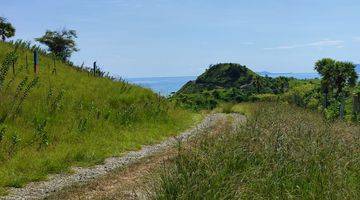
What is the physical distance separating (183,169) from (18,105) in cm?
1243

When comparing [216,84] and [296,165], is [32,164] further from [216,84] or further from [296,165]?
[216,84]

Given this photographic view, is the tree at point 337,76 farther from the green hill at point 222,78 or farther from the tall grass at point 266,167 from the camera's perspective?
the tall grass at point 266,167

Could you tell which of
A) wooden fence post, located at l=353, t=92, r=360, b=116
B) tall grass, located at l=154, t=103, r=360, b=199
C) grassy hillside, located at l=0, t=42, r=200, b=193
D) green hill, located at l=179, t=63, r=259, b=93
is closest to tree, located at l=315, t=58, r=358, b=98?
wooden fence post, located at l=353, t=92, r=360, b=116

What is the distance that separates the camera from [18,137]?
16.2 meters

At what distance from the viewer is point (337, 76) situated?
75.7 metres

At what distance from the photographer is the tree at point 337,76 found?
75.3m

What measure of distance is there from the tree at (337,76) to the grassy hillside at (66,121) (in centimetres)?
4790

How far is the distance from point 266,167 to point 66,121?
12.1 meters

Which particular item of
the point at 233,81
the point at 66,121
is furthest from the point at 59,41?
the point at 233,81

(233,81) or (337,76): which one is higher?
(337,76)

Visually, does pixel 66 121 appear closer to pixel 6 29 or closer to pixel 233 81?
pixel 6 29

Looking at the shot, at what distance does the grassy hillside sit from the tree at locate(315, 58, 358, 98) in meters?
47.9

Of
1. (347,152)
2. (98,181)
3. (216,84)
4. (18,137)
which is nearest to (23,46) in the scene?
(18,137)

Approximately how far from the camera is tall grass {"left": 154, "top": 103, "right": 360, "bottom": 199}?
838 centimetres
